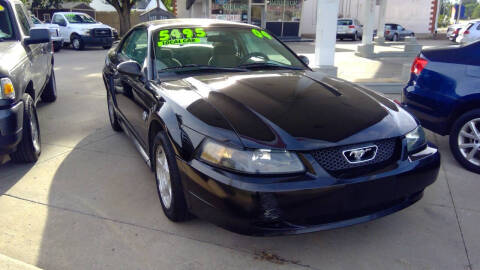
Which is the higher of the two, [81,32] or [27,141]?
[81,32]

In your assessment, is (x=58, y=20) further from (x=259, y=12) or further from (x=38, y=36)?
(x=38, y=36)

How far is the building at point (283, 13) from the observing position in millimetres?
26656

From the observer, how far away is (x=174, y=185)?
2855mm

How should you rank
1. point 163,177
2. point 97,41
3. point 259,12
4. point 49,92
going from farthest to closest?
point 259,12
point 97,41
point 49,92
point 163,177

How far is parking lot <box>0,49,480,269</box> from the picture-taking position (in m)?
2.68

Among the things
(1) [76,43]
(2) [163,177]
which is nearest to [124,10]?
(1) [76,43]

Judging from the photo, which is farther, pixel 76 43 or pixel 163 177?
pixel 76 43

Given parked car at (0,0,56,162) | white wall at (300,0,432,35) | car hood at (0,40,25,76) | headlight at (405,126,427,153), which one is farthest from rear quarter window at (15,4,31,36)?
white wall at (300,0,432,35)

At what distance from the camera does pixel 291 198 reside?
2.32 m

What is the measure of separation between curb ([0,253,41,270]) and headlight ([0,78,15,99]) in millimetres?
1719

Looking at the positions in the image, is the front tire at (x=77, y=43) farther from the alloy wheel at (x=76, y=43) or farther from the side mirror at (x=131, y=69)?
the side mirror at (x=131, y=69)

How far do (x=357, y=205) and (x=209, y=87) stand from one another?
144 cm

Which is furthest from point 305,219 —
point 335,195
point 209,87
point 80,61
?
point 80,61

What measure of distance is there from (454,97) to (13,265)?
4.15 m
